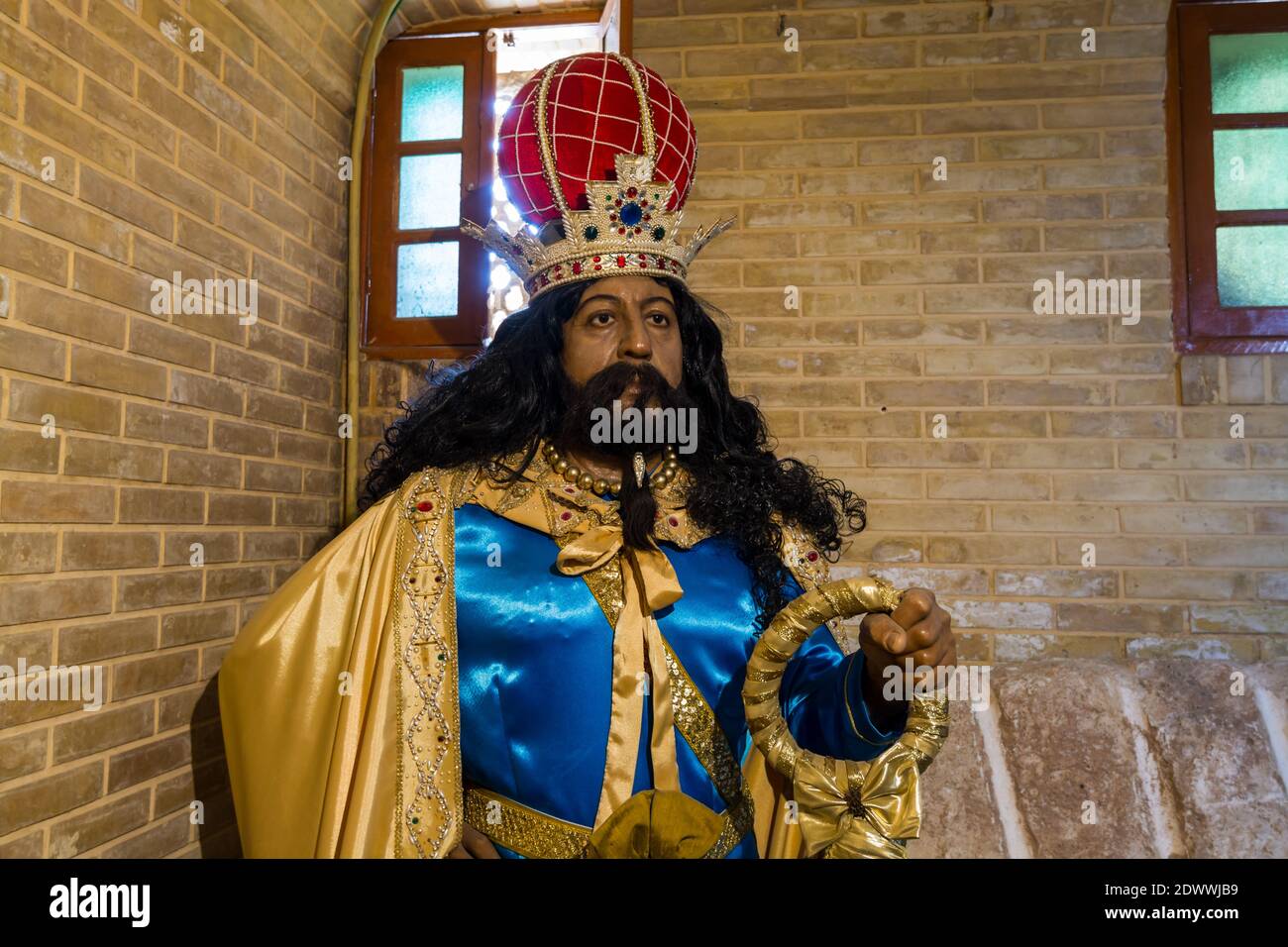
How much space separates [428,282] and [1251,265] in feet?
8.55

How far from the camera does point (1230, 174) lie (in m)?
2.71

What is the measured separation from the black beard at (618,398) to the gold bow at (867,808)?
29.4 inches

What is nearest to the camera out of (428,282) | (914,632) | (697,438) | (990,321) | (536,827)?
(914,632)

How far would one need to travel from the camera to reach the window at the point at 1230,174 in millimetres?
2639

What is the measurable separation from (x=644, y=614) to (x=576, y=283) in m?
0.72

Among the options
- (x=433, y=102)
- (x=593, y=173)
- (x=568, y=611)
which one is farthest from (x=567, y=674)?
(x=433, y=102)

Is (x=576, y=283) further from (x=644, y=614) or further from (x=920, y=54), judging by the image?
(x=920, y=54)

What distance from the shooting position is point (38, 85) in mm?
1676

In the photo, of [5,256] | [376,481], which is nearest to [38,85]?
[5,256]

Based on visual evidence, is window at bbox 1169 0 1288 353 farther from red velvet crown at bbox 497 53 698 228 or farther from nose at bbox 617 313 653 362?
nose at bbox 617 313 653 362

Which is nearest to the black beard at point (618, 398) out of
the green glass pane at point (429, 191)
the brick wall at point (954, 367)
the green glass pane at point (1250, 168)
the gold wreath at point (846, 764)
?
the gold wreath at point (846, 764)

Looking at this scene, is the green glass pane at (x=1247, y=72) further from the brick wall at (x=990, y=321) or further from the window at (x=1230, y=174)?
the brick wall at (x=990, y=321)

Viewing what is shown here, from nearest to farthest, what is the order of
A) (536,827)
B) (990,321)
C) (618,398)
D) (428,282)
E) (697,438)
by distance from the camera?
1. (536,827)
2. (618,398)
3. (697,438)
4. (990,321)
5. (428,282)

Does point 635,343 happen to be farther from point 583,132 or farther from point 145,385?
point 145,385
